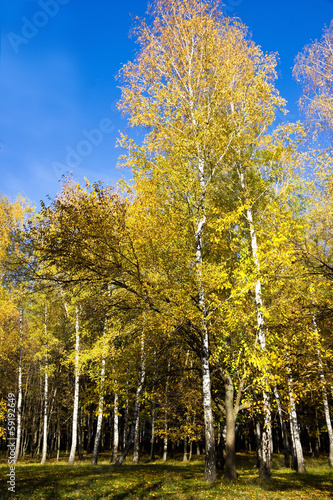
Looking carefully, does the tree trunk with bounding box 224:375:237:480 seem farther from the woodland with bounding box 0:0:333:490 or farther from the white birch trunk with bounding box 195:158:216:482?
the white birch trunk with bounding box 195:158:216:482

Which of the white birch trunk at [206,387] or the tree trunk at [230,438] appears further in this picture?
the tree trunk at [230,438]

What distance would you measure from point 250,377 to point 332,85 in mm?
9131

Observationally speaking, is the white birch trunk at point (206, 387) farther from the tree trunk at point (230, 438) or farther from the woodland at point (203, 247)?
the tree trunk at point (230, 438)

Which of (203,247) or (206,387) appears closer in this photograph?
(206,387)

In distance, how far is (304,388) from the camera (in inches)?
300

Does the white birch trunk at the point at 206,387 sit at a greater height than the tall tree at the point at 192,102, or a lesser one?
lesser

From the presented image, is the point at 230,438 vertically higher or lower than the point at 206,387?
lower

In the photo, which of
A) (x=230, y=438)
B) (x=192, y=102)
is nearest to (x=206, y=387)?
(x=230, y=438)

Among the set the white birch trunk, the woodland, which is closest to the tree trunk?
the woodland

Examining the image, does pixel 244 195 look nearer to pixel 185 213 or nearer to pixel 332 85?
pixel 185 213

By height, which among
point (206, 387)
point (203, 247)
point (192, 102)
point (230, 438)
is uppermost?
point (192, 102)

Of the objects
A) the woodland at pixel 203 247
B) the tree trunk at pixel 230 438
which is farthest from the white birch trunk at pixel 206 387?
the tree trunk at pixel 230 438

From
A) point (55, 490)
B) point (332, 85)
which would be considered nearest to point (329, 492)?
point (55, 490)

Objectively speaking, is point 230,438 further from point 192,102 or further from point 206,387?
point 192,102
